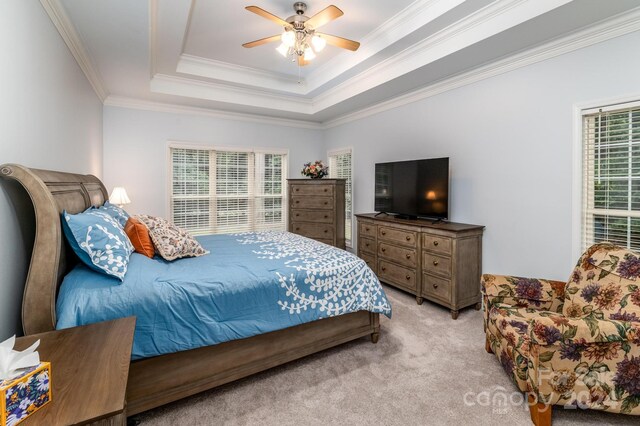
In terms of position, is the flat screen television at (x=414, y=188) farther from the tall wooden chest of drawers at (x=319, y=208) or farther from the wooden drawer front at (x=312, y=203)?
the wooden drawer front at (x=312, y=203)

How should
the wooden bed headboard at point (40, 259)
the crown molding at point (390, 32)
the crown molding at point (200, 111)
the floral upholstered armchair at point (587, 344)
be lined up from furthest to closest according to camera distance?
the crown molding at point (200, 111) < the crown molding at point (390, 32) < the floral upholstered armchair at point (587, 344) < the wooden bed headboard at point (40, 259)

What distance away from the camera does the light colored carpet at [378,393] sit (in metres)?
1.81

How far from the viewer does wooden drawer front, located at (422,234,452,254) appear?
127 inches

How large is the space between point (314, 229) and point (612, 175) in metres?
3.59

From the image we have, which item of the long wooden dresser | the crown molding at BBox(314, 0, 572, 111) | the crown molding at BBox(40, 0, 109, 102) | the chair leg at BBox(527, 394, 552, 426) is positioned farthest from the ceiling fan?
the chair leg at BBox(527, 394, 552, 426)

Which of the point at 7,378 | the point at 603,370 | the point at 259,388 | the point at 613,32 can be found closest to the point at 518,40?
the point at 613,32

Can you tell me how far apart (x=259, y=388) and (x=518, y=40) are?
355cm

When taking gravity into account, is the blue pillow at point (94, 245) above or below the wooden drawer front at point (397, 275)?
above

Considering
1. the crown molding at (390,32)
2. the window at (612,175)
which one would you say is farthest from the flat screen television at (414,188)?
the crown molding at (390,32)

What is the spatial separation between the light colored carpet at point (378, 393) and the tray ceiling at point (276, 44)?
2.73 metres

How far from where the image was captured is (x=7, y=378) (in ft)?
2.94

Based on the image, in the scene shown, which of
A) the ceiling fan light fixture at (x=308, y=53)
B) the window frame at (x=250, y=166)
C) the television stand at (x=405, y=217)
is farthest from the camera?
the window frame at (x=250, y=166)

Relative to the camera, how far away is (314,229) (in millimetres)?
5047

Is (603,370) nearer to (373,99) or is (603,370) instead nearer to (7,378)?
(7,378)
